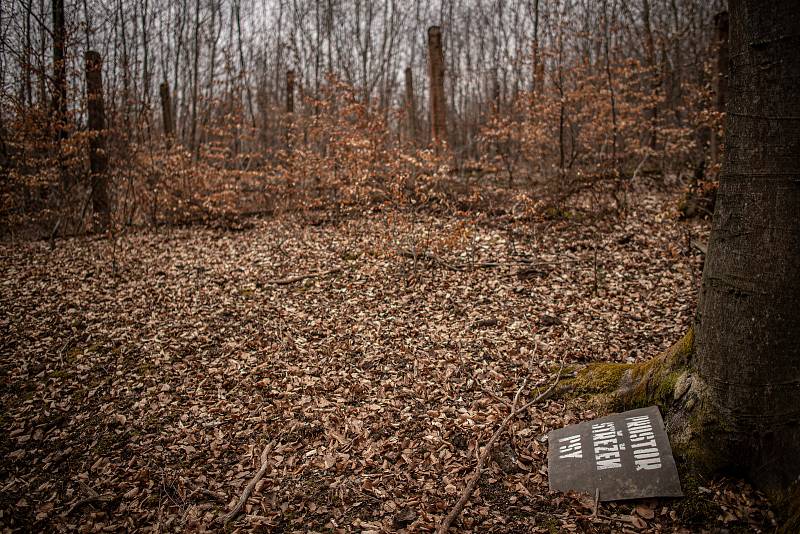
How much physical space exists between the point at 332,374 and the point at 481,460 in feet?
6.89

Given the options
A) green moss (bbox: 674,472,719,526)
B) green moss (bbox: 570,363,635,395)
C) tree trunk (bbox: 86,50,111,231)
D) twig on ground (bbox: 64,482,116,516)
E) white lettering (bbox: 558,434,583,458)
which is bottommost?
twig on ground (bbox: 64,482,116,516)

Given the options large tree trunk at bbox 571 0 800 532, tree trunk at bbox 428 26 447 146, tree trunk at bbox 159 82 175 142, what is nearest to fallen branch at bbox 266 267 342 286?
large tree trunk at bbox 571 0 800 532

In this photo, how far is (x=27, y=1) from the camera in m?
11.1

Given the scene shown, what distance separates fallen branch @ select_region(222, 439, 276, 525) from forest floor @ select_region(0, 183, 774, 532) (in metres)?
0.06

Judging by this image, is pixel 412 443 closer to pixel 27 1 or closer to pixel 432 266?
pixel 432 266

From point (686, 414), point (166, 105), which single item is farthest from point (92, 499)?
point (166, 105)

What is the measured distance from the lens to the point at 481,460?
3.66m

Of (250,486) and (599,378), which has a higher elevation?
(599,378)

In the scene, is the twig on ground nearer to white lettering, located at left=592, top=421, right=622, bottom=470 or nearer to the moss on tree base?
white lettering, located at left=592, top=421, right=622, bottom=470

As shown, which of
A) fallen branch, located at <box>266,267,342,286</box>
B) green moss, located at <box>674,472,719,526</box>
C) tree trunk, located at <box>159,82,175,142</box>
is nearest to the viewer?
green moss, located at <box>674,472,719,526</box>

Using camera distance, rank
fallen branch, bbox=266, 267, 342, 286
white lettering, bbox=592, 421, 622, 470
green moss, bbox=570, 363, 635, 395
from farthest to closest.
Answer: fallen branch, bbox=266, 267, 342, 286 < green moss, bbox=570, 363, 635, 395 < white lettering, bbox=592, 421, 622, 470

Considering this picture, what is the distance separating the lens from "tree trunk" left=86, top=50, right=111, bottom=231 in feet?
34.7

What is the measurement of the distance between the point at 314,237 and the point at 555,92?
6.92 m

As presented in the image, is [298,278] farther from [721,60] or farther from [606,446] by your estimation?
[721,60]
